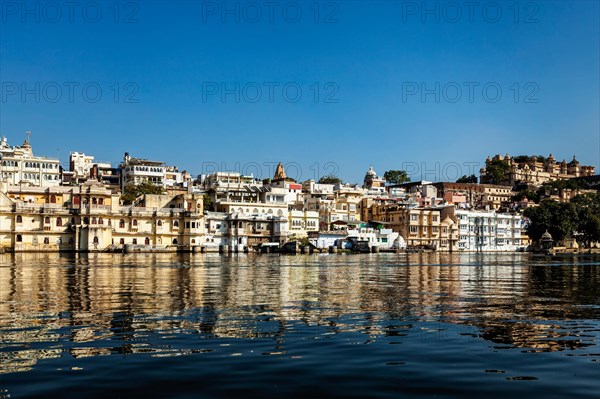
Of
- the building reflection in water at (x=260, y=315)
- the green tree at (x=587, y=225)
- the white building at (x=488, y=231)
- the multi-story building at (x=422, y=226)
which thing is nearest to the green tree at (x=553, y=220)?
the green tree at (x=587, y=225)

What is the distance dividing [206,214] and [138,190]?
728 inches

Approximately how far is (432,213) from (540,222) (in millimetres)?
22151

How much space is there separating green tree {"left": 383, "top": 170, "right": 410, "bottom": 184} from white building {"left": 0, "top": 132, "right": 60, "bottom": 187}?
108 m

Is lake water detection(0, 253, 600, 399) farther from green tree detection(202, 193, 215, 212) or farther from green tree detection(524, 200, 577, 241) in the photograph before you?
green tree detection(524, 200, 577, 241)

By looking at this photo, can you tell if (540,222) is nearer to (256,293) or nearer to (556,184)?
(556,184)

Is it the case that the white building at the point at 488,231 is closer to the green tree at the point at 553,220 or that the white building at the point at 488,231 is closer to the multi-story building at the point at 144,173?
the green tree at the point at 553,220

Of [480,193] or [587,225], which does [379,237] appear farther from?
[480,193]

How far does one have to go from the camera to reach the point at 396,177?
19100 centimetres

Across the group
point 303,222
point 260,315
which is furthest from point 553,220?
point 260,315

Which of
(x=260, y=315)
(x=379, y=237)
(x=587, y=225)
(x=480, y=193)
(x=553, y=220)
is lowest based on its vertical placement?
(x=379, y=237)

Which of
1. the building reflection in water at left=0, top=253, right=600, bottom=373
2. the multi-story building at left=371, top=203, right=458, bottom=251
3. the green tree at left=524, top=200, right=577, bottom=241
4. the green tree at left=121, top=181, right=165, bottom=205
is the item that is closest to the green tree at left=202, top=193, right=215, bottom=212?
the green tree at left=121, top=181, right=165, bottom=205

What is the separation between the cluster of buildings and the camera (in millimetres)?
82312

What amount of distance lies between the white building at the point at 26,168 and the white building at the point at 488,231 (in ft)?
240

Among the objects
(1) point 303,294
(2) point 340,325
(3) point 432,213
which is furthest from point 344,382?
(3) point 432,213
